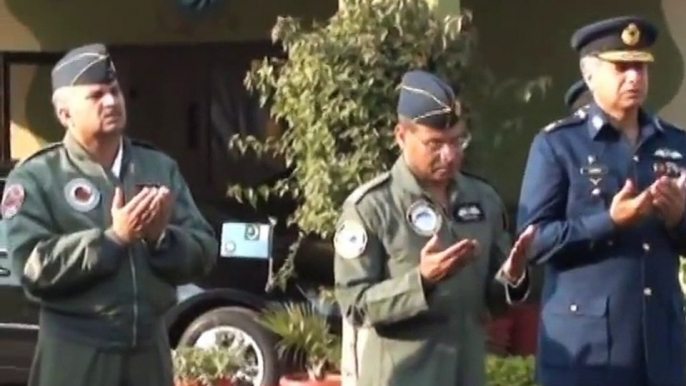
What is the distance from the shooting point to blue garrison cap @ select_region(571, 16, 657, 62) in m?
5.43

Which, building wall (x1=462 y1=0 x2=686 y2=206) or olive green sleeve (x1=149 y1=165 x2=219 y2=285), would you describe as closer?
olive green sleeve (x1=149 y1=165 x2=219 y2=285)

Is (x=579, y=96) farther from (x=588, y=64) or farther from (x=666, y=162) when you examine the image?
(x=666, y=162)

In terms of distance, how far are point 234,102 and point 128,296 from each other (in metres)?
8.83

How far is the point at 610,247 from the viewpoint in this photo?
540 cm

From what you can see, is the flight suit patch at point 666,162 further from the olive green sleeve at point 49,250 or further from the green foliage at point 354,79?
the green foliage at point 354,79

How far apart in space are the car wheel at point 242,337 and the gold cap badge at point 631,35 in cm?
466

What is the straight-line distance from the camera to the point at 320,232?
8977 mm

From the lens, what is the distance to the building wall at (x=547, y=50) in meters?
12.6

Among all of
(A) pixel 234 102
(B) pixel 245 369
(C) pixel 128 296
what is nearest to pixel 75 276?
(C) pixel 128 296

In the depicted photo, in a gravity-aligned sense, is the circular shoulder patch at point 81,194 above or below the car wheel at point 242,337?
below

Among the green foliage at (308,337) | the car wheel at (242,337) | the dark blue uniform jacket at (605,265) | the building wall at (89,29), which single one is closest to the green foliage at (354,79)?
the green foliage at (308,337)

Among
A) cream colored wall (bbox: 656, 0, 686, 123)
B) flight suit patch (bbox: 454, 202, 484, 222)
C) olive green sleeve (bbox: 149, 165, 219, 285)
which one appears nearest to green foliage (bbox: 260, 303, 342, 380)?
olive green sleeve (bbox: 149, 165, 219, 285)

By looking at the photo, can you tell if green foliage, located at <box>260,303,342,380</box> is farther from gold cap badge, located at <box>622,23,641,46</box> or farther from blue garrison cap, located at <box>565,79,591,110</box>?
gold cap badge, located at <box>622,23,641,46</box>

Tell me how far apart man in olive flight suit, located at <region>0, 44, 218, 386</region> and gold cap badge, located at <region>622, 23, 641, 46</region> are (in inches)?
55.1
